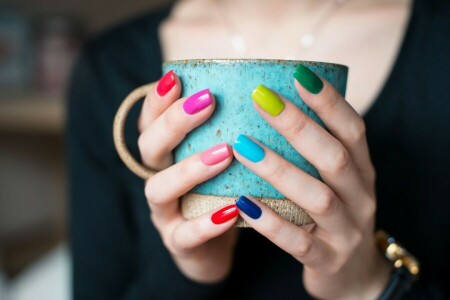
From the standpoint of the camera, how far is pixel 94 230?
110 cm

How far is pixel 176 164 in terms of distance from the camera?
539 mm

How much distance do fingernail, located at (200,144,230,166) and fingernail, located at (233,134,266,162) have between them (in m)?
0.01

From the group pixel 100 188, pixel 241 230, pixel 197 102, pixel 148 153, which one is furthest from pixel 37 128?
pixel 197 102

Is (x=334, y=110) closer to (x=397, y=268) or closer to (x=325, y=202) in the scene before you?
(x=325, y=202)

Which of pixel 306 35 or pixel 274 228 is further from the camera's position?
pixel 306 35

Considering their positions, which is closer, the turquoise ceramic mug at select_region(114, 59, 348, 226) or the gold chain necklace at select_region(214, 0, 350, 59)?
the turquoise ceramic mug at select_region(114, 59, 348, 226)

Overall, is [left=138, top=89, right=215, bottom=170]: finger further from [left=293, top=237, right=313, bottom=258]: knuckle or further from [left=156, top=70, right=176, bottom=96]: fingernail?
[left=293, top=237, right=313, bottom=258]: knuckle

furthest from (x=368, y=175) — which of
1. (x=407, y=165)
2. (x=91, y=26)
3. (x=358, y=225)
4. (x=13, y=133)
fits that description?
(x=13, y=133)

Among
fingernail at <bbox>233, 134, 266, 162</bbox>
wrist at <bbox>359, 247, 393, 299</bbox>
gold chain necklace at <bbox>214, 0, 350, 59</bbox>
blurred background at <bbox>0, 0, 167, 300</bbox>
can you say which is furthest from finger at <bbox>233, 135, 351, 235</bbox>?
blurred background at <bbox>0, 0, 167, 300</bbox>

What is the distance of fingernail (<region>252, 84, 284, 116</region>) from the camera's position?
482 mm

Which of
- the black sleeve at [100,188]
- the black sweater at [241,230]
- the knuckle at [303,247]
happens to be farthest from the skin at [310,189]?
the black sleeve at [100,188]

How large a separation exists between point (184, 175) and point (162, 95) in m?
0.07

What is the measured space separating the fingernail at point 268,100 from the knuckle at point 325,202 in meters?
0.09

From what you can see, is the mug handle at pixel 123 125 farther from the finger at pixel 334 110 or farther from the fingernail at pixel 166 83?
the finger at pixel 334 110
